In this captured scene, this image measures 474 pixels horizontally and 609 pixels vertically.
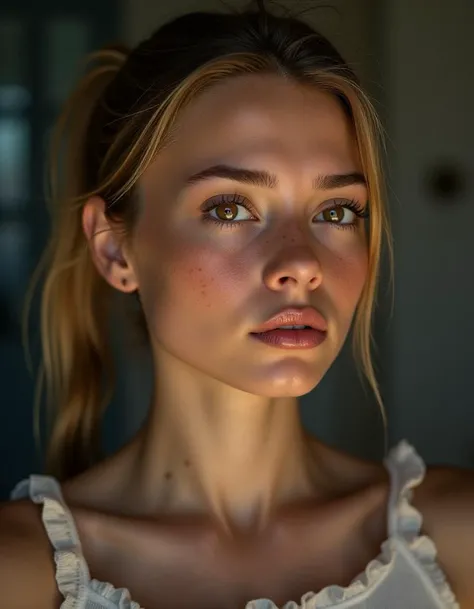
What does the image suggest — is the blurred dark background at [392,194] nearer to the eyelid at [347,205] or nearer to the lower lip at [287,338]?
the eyelid at [347,205]

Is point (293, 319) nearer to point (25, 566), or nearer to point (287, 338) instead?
point (287, 338)

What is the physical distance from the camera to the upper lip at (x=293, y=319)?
52.1 inches

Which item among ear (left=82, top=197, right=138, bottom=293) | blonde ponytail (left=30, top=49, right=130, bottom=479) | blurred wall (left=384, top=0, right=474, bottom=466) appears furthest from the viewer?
blurred wall (left=384, top=0, right=474, bottom=466)

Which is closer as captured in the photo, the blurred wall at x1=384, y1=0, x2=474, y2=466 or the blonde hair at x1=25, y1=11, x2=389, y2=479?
the blonde hair at x1=25, y1=11, x2=389, y2=479

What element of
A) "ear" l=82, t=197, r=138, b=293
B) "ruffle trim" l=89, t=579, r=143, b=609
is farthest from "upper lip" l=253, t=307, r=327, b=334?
"ruffle trim" l=89, t=579, r=143, b=609

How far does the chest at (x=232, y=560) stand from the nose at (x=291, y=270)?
0.37 metres

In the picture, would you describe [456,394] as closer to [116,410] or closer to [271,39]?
[116,410]

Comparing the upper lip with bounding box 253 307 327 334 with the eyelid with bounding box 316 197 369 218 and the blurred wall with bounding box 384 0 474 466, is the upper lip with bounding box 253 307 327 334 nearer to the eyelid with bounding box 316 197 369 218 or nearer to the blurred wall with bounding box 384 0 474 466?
Answer: the eyelid with bounding box 316 197 369 218

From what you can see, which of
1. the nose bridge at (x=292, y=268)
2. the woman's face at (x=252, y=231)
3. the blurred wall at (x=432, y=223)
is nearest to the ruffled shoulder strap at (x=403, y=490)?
the woman's face at (x=252, y=231)

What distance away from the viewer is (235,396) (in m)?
1.45

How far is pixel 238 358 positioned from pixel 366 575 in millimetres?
345

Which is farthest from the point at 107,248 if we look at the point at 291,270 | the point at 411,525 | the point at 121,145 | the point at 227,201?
the point at 411,525

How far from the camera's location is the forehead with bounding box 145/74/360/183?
138 cm

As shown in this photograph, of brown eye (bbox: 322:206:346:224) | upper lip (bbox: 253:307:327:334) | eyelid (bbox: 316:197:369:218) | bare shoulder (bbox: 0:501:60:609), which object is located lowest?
bare shoulder (bbox: 0:501:60:609)
